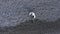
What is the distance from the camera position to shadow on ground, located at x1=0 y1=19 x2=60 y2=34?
158cm

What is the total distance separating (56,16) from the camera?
166 cm

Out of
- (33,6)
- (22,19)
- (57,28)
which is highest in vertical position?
(33,6)

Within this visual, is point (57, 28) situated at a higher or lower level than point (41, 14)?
lower

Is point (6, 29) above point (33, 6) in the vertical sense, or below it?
below

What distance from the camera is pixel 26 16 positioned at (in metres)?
1.62

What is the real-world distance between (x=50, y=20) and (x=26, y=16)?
0.26 m

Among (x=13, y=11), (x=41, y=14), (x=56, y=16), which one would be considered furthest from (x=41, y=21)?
(x=13, y=11)

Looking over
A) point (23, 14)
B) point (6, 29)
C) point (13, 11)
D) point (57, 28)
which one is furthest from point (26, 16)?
point (57, 28)

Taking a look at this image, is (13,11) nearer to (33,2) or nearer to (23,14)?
(23,14)

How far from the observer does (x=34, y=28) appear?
1.60 m

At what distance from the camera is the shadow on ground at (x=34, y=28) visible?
5.19 ft

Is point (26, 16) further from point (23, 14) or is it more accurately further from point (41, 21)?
point (41, 21)

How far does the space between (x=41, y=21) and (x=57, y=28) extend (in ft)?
0.64

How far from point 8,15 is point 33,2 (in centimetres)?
31
